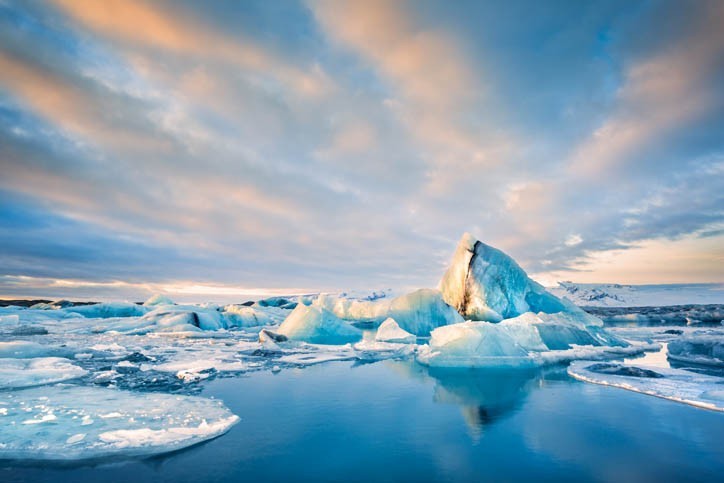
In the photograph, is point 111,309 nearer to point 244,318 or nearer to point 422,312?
point 244,318

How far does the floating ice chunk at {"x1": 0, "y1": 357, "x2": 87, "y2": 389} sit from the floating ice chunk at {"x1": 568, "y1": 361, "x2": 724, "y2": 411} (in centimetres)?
986

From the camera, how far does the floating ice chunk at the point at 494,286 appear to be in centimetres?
1927

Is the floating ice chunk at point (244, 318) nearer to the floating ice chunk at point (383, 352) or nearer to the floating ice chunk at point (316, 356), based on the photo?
the floating ice chunk at point (316, 356)

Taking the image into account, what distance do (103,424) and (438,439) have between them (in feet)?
11.8

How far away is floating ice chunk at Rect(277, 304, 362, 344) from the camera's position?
1483 centimetres

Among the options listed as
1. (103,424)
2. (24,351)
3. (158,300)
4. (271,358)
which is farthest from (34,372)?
(158,300)

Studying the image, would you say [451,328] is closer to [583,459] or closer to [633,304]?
[583,459]

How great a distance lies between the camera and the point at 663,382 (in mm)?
6738

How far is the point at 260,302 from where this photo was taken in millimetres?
43188

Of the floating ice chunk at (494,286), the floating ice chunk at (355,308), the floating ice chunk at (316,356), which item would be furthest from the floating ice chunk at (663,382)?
the floating ice chunk at (355,308)

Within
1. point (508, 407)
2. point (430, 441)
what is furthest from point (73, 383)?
point (508, 407)

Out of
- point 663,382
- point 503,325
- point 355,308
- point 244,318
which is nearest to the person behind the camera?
point 663,382

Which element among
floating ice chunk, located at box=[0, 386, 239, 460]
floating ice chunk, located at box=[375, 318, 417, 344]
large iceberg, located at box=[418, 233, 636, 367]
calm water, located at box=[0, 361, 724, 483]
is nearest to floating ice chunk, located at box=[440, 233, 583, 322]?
large iceberg, located at box=[418, 233, 636, 367]

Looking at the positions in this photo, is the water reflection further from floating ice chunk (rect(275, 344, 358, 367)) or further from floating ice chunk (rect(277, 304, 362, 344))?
floating ice chunk (rect(277, 304, 362, 344))
